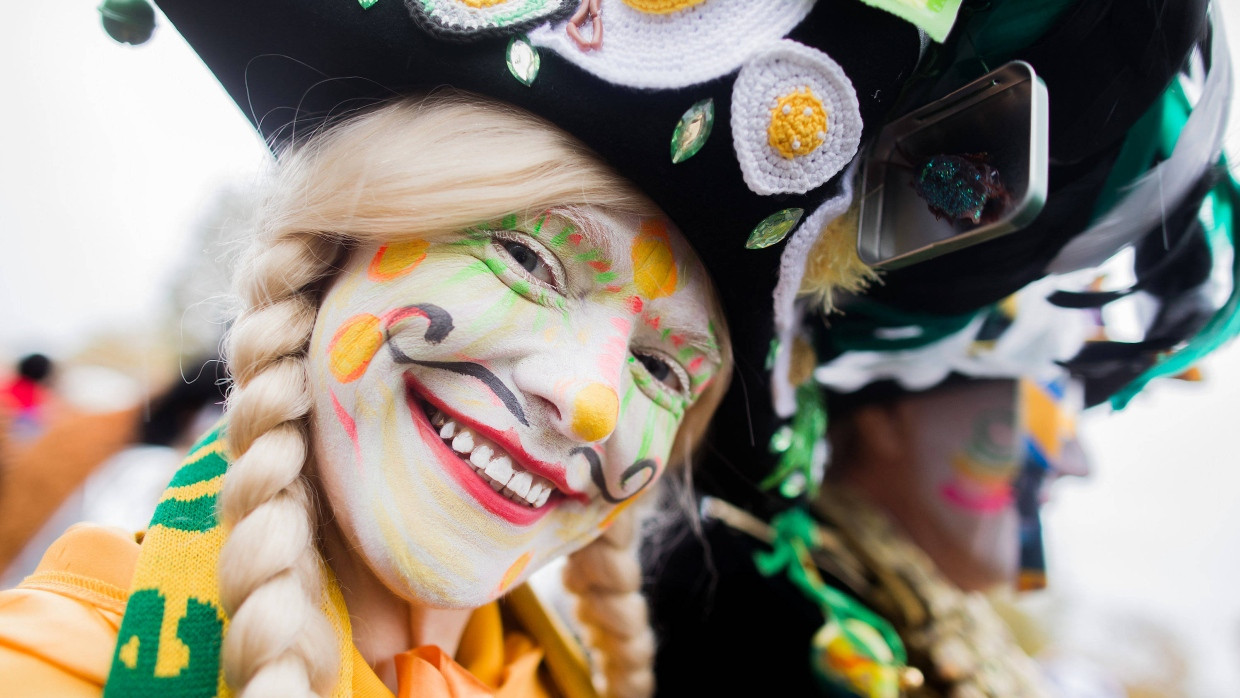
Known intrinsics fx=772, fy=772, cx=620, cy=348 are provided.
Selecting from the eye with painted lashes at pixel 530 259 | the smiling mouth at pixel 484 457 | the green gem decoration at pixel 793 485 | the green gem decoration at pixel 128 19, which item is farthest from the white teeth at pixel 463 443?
the green gem decoration at pixel 793 485

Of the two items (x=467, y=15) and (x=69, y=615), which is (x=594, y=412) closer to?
(x=467, y=15)

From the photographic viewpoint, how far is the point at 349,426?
2.96ft

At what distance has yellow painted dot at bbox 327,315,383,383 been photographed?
35.2 inches

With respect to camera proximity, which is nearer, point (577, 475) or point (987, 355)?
point (577, 475)

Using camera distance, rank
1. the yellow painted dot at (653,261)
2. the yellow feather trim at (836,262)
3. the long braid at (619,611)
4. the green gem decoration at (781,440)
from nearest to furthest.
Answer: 1. the yellow painted dot at (653,261)
2. the yellow feather trim at (836,262)
3. the long braid at (619,611)
4. the green gem decoration at (781,440)

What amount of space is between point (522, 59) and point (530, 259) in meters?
0.23

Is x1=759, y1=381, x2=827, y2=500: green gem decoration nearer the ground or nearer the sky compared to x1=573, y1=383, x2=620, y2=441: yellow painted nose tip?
nearer the ground

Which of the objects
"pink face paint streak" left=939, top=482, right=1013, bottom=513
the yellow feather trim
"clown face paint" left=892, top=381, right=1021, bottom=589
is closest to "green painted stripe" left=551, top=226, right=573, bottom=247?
the yellow feather trim

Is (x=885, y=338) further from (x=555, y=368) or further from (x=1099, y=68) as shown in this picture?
(x=555, y=368)

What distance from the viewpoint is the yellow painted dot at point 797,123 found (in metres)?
0.91

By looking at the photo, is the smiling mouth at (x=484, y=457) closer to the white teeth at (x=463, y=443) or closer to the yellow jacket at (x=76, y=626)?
the white teeth at (x=463, y=443)

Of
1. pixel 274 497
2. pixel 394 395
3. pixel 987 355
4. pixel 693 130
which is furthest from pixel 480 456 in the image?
pixel 987 355

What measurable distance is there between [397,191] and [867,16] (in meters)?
0.60

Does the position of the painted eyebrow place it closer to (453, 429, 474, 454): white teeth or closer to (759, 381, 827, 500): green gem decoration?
(453, 429, 474, 454): white teeth
